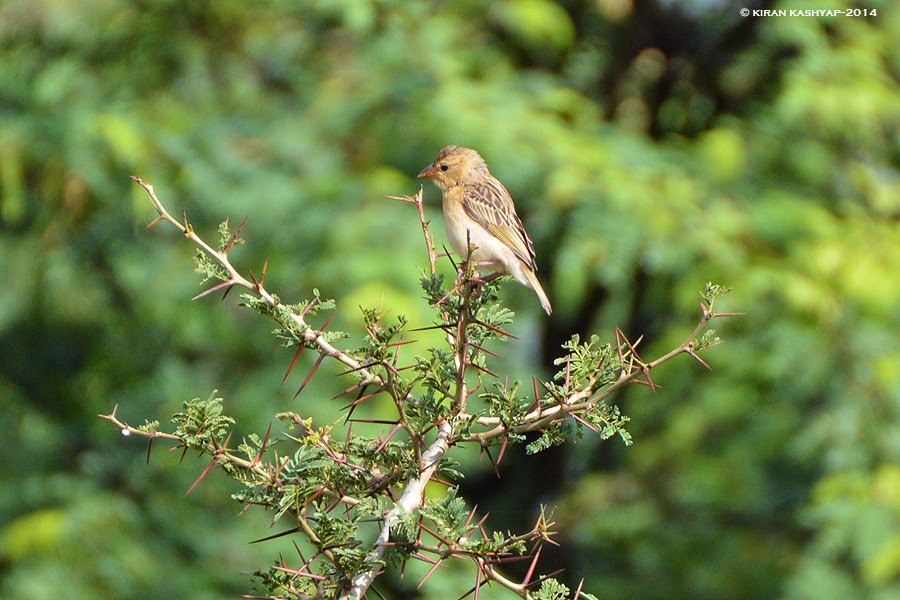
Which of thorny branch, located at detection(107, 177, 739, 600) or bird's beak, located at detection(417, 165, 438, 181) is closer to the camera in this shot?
thorny branch, located at detection(107, 177, 739, 600)

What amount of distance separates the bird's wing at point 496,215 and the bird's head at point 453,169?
8 cm

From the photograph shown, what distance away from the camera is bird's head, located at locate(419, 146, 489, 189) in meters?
5.45

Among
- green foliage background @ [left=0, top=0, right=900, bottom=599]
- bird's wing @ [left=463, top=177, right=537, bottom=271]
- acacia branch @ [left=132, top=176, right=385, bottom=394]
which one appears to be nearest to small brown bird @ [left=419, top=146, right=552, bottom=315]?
bird's wing @ [left=463, top=177, right=537, bottom=271]

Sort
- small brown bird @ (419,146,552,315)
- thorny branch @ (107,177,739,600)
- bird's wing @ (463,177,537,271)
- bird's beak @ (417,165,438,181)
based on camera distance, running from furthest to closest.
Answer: bird's beak @ (417,165,438,181), bird's wing @ (463,177,537,271), small brown bird @ (419,146,552,315), thorny branch @ (107,177,739,600)

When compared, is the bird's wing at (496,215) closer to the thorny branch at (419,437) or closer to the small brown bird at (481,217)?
the small brown bird at (481,217)

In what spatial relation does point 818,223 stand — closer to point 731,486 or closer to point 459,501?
point 731,486

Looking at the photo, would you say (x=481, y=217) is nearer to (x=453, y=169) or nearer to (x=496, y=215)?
(x=496, y=215)

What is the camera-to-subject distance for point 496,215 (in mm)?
5234

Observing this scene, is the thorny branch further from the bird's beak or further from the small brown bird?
the bird's beak

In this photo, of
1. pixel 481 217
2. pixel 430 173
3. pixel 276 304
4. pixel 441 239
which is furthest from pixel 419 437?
pixel 441 239

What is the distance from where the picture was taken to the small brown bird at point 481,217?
4965 millimetres

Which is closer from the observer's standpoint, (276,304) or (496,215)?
(276,304)

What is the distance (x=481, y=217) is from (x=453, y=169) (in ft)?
1.38

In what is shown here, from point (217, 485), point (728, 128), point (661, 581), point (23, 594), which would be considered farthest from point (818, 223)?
point (23, 594)
